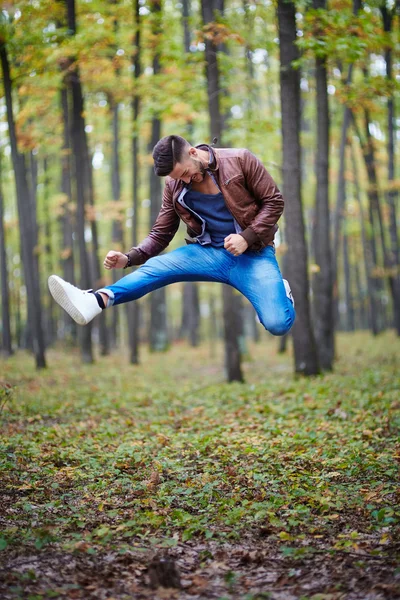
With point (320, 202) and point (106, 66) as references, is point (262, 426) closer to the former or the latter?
point (320, 202)

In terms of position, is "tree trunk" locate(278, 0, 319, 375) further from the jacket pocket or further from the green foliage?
the jacket pocket

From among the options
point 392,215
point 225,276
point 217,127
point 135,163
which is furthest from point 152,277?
point 392,215

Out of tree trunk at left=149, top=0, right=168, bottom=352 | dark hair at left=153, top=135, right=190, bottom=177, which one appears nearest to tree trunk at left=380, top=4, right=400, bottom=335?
tree trunk at left=149, top=0, right=168, bottom=352

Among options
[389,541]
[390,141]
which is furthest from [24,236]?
[390,141]

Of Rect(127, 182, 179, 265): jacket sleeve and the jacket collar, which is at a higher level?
the jacket collar

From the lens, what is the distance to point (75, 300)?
16.4 feet

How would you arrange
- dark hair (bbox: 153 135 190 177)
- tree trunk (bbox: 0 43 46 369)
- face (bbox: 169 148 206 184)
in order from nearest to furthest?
dark hair (bbox: 153 135 190 177) < face (bbox: 169 148 206 184) < tree trunk (bbox: 0 43 46 369)

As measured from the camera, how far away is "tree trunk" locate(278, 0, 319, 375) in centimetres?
1086

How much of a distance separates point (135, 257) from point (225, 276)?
2.93 ft

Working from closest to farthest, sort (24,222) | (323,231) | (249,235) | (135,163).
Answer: (249,235) < (323,231) < (24,222) < (135,163)

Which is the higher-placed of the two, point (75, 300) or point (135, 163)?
point (135, 163)

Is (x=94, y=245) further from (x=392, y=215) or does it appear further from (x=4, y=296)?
(x=392, y=215)

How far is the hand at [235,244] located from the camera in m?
5.02

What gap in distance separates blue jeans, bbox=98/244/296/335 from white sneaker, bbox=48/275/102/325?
0.61 feet
